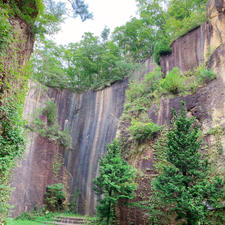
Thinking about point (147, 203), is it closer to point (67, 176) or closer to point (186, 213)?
point (186, 213)

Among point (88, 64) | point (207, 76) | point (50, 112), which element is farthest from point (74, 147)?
point (207, 76)

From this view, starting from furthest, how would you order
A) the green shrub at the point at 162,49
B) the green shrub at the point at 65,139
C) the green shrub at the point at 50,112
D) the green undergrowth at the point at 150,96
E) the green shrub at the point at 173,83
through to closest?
the green shrub at the point at 65,139, the green shrub at the point at 50,112, the green shrub at the point at 162,49, the green shrub at the point at 173,83, the green undergrowth at the point at 150,96

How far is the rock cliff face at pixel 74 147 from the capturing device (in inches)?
517

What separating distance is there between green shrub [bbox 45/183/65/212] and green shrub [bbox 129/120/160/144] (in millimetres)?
6112

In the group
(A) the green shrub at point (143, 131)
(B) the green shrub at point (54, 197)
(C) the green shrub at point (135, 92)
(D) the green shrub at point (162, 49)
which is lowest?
(B) the green shrub at point (54, 197)

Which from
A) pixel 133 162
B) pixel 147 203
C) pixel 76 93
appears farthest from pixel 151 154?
pixel 76 93

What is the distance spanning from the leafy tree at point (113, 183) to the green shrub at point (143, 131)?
176 cm

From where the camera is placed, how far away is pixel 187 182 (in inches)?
262

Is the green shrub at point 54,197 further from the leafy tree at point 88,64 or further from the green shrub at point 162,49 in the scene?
the green shrub at point 162,49

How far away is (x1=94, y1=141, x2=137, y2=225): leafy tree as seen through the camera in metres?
9.35

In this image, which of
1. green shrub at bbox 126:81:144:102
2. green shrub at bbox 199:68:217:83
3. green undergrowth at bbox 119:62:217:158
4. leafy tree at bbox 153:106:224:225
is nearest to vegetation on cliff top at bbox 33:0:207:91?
green shrub at bbox 126:81:144:102

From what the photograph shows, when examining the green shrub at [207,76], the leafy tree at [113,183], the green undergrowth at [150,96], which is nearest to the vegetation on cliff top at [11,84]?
the leafy tree at [113,183]

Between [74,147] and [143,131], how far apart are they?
7.77m

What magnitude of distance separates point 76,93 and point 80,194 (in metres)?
8.57
